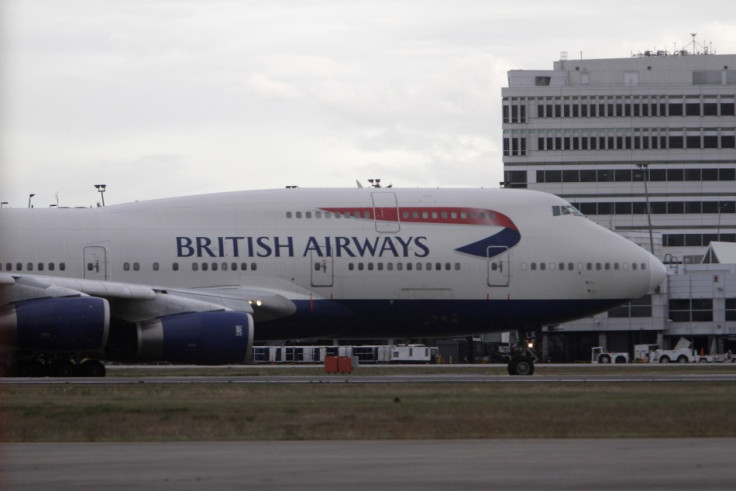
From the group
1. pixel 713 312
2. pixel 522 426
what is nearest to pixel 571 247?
pixel 522 426

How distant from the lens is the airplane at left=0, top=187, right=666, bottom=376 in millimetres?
37562

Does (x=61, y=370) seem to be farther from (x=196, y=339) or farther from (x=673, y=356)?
(x=673, y=356)

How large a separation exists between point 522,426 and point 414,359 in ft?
194

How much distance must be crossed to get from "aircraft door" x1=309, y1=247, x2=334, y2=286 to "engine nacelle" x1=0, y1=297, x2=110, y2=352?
25.5ft

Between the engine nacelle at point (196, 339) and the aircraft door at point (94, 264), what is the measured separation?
4320 millimetres

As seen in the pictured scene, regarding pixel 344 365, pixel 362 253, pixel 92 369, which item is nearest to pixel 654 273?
pixel 362 253

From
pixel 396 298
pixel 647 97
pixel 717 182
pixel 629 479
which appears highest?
pixel 647 97

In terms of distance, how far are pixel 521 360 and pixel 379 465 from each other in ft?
77.5

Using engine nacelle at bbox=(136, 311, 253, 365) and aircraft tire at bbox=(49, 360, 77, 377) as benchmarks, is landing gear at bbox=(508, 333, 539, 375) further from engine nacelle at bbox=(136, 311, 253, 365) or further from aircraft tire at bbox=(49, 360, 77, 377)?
aircraft tire at bbox=(49, 360, 77, 377)

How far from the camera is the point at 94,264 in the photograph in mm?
37469

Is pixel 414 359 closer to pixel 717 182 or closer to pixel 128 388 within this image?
pixel 128 388

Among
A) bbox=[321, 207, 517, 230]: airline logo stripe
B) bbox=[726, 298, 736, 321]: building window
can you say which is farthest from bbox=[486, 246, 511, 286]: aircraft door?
bbox=[726, 298, 736, 321]: building window

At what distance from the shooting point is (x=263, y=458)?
16.1 m

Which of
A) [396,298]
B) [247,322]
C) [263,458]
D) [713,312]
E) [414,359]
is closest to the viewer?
[263,458]
